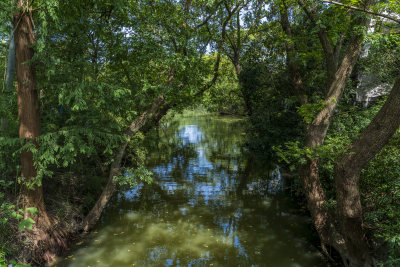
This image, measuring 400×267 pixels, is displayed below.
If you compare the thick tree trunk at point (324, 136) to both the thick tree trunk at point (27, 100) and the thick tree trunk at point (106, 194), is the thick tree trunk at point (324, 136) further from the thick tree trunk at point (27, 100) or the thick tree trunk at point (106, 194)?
the thick tree trunk at point (27, 100)

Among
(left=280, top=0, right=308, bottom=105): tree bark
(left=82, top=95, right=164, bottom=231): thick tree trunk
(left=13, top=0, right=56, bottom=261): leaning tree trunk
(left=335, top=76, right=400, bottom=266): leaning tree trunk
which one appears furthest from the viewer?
(left=280, top=0, right=308, bottom=105): tree bark

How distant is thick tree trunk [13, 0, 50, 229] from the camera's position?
18.5 feet

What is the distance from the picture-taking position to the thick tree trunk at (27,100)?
5.63 metres

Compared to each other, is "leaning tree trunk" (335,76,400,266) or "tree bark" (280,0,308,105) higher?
"tree bark" (280,0,308,105)

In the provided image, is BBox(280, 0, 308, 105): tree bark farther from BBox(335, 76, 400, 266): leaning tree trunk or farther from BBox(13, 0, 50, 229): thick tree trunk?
BBox(13, 0, 50, 229): thick tree trunk

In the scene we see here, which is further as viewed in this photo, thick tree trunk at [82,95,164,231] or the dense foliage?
thick tree trunk at [82,95,164,231]

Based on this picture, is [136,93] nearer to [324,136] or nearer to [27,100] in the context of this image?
[27,100]

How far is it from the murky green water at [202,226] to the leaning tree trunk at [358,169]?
1.43 metres

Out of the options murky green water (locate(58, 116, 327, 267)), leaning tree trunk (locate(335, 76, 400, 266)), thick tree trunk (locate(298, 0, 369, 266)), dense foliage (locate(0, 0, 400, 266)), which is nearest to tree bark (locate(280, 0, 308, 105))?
dense foliage (locate(0, 0, 400, 266))

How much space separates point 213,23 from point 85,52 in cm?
924

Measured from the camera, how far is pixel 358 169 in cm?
477

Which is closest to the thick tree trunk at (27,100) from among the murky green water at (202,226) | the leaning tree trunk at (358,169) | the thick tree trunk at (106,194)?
the thick tree trunk at (106,194)

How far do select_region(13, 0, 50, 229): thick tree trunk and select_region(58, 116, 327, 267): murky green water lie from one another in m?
1.62

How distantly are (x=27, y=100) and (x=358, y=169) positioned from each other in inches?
277
